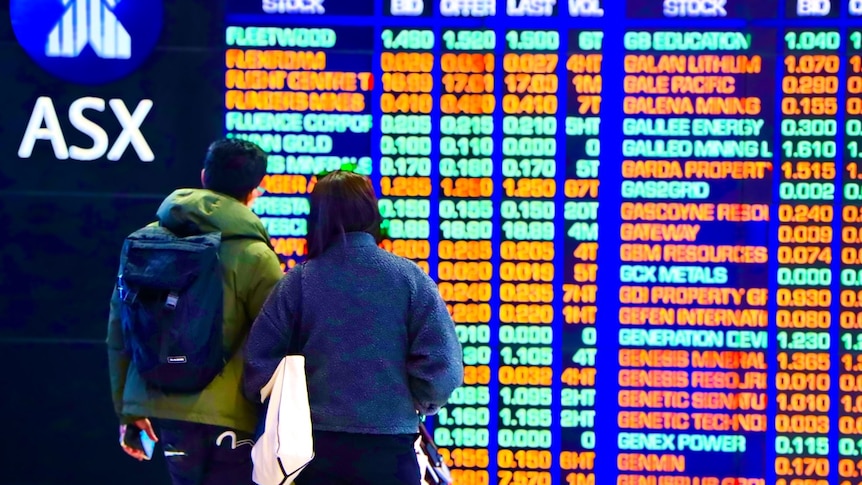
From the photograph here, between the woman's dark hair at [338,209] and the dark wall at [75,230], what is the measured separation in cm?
171

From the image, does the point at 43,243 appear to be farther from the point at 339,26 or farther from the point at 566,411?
the point at 566,411

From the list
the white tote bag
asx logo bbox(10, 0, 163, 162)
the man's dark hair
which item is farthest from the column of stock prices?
the white tote bag

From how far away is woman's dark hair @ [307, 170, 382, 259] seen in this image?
2.68 metres

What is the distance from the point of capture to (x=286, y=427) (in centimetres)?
261

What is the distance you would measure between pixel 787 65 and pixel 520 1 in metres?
1.20

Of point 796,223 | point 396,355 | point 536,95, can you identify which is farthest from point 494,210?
point 396,355

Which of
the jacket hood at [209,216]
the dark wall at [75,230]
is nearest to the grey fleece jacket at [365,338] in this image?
the jacket hood at [209,216]

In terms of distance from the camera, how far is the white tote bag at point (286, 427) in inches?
103

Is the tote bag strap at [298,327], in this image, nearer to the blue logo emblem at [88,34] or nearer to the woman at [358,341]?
the woman at [358,341]

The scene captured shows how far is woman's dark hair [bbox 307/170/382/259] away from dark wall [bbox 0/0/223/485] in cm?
171

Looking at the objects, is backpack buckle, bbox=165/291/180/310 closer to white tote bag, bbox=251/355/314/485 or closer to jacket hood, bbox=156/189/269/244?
jacket hood, bbox=156/189/269/244

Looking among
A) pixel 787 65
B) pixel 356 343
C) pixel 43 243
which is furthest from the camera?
pixel 43 243

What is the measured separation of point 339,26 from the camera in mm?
4176

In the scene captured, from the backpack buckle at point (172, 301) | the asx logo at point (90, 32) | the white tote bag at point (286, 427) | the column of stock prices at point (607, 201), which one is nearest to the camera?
the white tote bag at point (286, 427)
